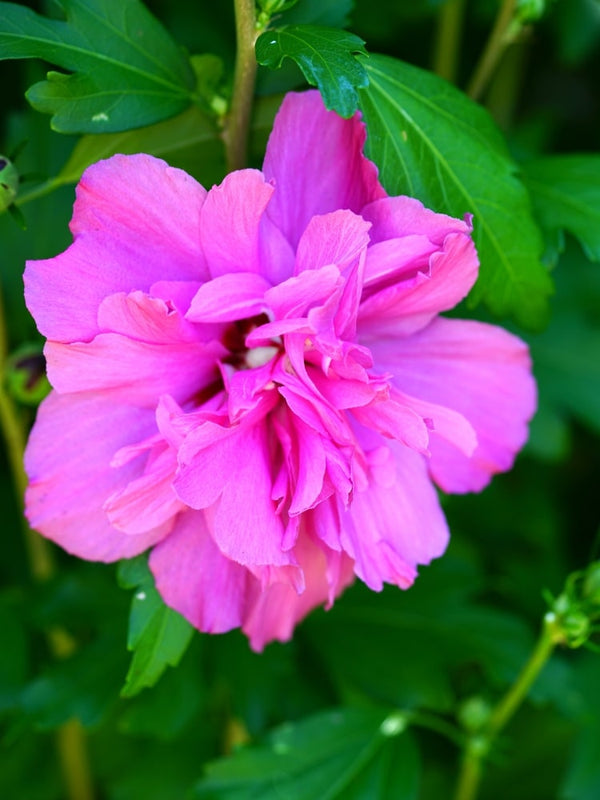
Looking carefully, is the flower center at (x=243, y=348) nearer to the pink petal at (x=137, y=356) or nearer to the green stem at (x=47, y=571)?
the pink petal at (x=137, y=356)

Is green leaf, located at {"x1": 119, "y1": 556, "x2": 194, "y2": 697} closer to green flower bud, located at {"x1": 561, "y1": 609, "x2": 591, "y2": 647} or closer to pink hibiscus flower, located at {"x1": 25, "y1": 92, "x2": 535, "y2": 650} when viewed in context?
pink hibiscus flower, located at {"x1": 25, "y1": 92, "x2": 535, "y2": 650}

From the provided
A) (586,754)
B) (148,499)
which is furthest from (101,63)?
(586,754)

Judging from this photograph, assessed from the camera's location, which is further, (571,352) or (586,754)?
(571,352)

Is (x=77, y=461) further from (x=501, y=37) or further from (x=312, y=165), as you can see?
(x=501, y=37)

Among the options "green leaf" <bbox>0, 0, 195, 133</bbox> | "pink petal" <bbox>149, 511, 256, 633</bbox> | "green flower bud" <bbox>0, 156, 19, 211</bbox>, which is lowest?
"pink petal" <bbox>149, 511, 256, 633</bbox>

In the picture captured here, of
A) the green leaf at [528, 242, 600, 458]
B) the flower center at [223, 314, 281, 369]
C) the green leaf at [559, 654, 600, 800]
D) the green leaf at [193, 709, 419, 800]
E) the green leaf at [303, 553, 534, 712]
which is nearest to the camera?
the flower center at [223, 314, 281, 369]

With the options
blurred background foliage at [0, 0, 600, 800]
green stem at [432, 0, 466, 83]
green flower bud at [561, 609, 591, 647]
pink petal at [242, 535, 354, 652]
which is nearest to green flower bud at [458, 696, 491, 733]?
blurred background foliage at [0, 0, 600, 800]

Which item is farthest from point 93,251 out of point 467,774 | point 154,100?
point 467,774
